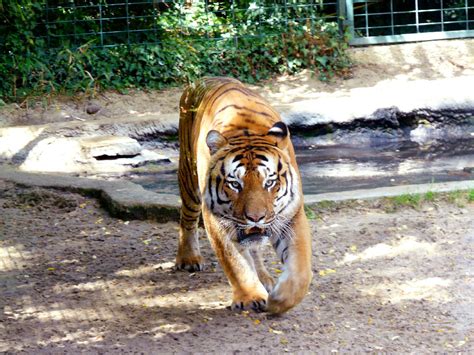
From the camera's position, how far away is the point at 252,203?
414cm

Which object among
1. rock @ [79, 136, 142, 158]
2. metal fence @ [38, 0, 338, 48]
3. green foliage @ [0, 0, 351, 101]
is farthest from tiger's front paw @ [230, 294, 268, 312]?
metal fence @ [38, 0, 338, 48]

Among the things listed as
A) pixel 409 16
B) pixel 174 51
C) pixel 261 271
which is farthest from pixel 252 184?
pixel 409 16

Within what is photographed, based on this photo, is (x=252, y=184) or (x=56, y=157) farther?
(x=56, y=157)

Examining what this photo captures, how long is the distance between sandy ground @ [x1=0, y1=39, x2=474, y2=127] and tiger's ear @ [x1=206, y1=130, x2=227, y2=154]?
256 inches

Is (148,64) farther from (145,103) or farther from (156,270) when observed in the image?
(156,270)

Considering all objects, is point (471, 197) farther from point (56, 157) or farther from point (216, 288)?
point (56, 157)

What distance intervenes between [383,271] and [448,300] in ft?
1.92

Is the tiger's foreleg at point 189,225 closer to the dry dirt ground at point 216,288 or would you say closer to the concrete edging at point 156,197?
the dry dirt ground at point 216,288

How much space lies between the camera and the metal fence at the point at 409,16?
45.0 ft

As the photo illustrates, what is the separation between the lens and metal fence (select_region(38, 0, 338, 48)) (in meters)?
12.8

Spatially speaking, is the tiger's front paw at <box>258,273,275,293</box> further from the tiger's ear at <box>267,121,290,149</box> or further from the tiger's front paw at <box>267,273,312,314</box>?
the tiger's ear at <box>267,121,290,149</box>

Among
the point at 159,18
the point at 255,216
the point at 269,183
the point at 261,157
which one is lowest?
the point at 255,216

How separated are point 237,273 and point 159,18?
9267 mm

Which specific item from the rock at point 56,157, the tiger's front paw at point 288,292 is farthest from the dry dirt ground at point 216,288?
the rock at point 56,157
